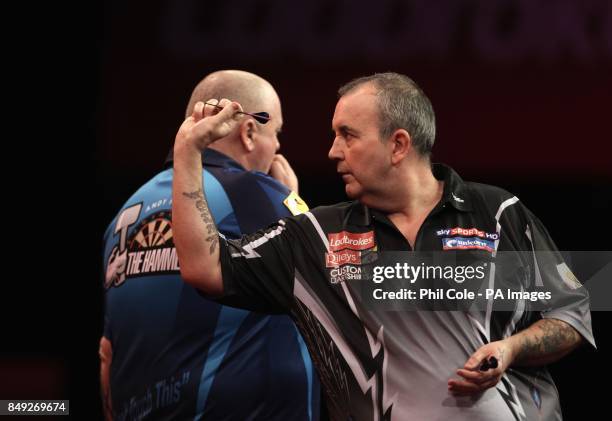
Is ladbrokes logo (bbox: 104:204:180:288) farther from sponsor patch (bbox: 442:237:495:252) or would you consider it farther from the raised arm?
sponsor patch (bbox: 442:237:495:252)

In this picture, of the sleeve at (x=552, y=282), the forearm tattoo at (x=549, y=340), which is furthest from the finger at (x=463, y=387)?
the sleeve at (x=552, y=282)

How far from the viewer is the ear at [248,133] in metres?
3.20

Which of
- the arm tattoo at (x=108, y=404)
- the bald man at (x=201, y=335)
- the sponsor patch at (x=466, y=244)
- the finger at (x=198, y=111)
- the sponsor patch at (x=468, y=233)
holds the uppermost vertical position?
the finger at (x=198, y=111)

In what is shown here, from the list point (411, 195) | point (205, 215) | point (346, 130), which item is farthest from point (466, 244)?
point (205, 215)

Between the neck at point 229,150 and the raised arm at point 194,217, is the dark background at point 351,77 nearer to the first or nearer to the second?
the neck at point 229,150

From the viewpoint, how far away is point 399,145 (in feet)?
8.61

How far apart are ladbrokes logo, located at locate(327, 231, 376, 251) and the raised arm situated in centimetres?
32

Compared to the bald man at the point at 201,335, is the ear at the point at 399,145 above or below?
above

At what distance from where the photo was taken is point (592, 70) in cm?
474

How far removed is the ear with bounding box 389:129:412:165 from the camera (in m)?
2.61

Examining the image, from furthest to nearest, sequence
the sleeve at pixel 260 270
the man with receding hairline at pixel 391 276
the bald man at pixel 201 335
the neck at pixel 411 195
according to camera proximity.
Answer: the bald man at pixel 201 335 → the neck at pixel 411 195 → the sleeve at pixel 260 270 → the man with receding hairline at pixel 391 276

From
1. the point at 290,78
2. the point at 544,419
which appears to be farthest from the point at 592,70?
the point at 544,419

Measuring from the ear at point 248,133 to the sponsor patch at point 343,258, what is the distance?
2.65ft

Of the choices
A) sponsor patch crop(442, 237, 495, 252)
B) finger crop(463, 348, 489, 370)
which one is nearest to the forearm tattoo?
finger crop(463, 348, 489, 370)
